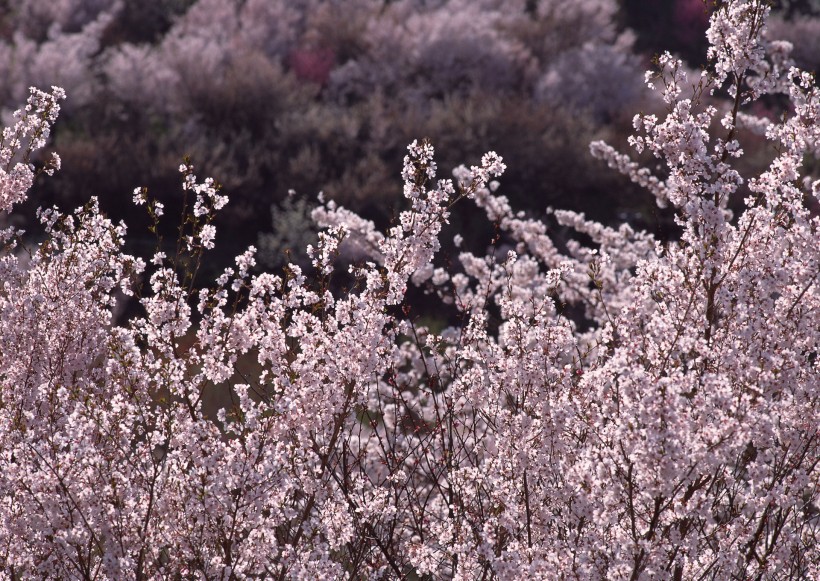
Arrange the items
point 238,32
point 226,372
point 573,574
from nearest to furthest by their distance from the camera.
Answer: point 573,574, point 226,372, point 238,32

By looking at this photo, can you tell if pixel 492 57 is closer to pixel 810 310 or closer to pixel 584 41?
pixel 584 41

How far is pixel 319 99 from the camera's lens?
17125 millimetres

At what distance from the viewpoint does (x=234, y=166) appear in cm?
1249

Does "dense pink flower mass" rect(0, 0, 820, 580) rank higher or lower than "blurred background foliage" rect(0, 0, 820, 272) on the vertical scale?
lower

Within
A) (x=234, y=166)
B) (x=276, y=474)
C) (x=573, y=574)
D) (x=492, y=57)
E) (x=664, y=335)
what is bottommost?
(x=573, y=574)

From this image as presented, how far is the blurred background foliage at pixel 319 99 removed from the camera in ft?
40.6

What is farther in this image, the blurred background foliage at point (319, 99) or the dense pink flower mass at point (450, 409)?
the blurred background foliage at point (319, 99)

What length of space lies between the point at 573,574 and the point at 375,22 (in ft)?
54.1

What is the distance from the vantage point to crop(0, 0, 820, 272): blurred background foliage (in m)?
12.4

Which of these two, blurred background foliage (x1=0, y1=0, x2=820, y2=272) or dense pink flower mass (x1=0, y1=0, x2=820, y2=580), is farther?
blurred background foliage (x1=0, y1=0, x2=820, y2=272)

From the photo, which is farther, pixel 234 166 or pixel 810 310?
pixel 234 166

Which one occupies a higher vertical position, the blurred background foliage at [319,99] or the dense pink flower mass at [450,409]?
the blurred background foliage at [319,99]

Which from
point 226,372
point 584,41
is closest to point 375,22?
point 584,41

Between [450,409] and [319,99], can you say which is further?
[319,99]
